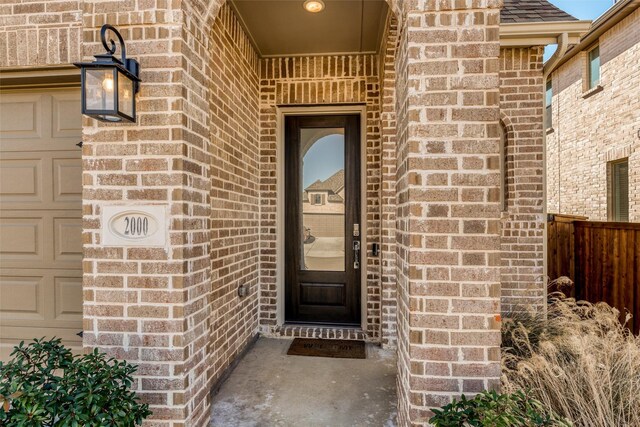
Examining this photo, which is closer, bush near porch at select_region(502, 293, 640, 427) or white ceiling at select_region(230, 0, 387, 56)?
bush near porch at select_region(502, 293, 640, 427)

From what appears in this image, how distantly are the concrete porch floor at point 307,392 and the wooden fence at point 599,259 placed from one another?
2850 millimetres

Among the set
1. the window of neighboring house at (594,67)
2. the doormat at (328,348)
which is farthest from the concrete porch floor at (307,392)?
the window of neighboring house at (594,67)

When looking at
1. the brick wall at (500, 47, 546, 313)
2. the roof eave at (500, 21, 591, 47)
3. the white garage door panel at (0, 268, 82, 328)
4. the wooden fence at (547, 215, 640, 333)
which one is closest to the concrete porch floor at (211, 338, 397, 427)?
the white garage door panel at (0, 268, 82, 328)

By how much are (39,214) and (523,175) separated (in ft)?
15.1

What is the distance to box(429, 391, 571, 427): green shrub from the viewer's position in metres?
1.38

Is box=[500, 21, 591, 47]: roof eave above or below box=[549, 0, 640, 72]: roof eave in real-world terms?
below

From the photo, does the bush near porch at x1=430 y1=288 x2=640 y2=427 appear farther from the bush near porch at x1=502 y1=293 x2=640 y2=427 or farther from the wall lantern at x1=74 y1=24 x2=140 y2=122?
the wall lantern at x1=74 y1=24 x2=140 y2=122

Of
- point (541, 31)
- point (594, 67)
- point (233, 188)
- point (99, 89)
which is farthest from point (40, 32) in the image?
point (594, 67)

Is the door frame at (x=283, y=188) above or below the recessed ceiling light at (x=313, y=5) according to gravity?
below

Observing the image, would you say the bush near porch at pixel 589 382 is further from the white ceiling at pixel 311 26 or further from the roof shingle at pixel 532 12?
the roof shingle at pixel 532 12

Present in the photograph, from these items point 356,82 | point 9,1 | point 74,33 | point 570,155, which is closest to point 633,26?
point 570,155

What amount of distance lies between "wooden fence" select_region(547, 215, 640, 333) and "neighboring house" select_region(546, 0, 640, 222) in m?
1.51

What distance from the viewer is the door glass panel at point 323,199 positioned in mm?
4035

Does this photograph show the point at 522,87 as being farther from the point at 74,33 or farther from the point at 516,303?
the point at 74,33
